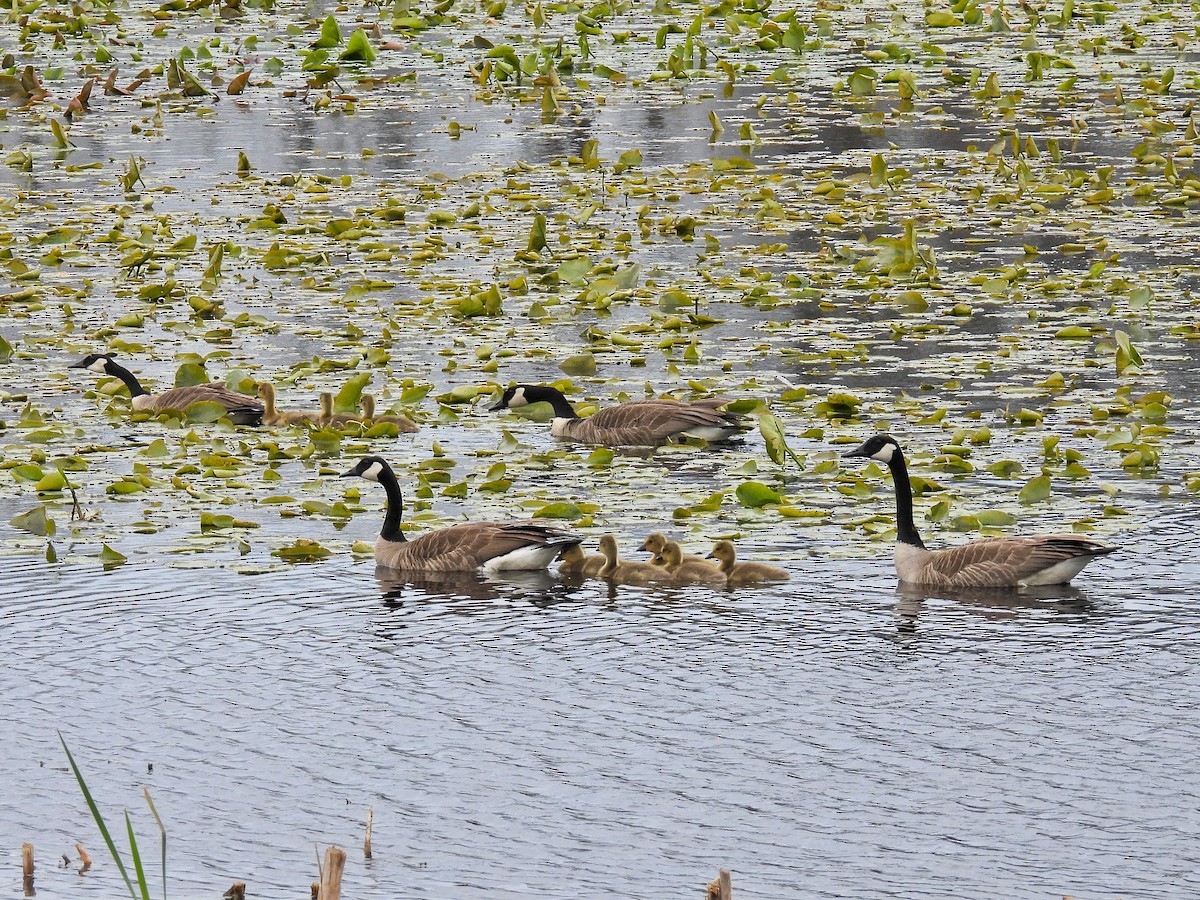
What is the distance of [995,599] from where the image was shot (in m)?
14.1

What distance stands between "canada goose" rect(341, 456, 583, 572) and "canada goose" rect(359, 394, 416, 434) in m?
3.10

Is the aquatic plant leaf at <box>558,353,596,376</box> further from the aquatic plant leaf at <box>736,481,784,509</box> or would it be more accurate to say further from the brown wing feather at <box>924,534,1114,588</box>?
the brown wing feather at <box>924,534,1114,588</box>

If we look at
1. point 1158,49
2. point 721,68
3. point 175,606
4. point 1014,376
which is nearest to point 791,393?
point 1014,376

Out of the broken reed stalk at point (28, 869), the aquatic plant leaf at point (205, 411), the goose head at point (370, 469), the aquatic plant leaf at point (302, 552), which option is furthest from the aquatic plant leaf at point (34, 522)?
the broken reed stalk at point (28, 869)

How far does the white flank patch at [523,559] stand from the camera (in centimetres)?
1473

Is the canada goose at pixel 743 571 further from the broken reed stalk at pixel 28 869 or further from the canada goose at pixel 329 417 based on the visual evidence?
the broken reed stalk at pixel 28 869

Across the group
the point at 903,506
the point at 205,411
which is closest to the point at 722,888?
the point at 903,506

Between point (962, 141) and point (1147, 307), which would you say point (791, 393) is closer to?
point (1147, 307)

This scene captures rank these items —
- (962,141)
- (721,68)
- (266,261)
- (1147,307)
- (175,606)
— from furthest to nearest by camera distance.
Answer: (721,68) < (962,141) < (266,261) < (1147,307) < (175,606)

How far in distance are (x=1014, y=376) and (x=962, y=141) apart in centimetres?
1329

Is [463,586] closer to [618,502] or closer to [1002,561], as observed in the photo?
[618,502]

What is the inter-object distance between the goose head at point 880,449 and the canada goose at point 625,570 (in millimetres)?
1856

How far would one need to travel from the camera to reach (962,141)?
31844 millimetres

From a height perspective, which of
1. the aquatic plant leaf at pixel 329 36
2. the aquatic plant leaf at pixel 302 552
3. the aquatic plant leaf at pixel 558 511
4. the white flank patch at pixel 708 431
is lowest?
the aquatic plant leaf at pixel 302 552
